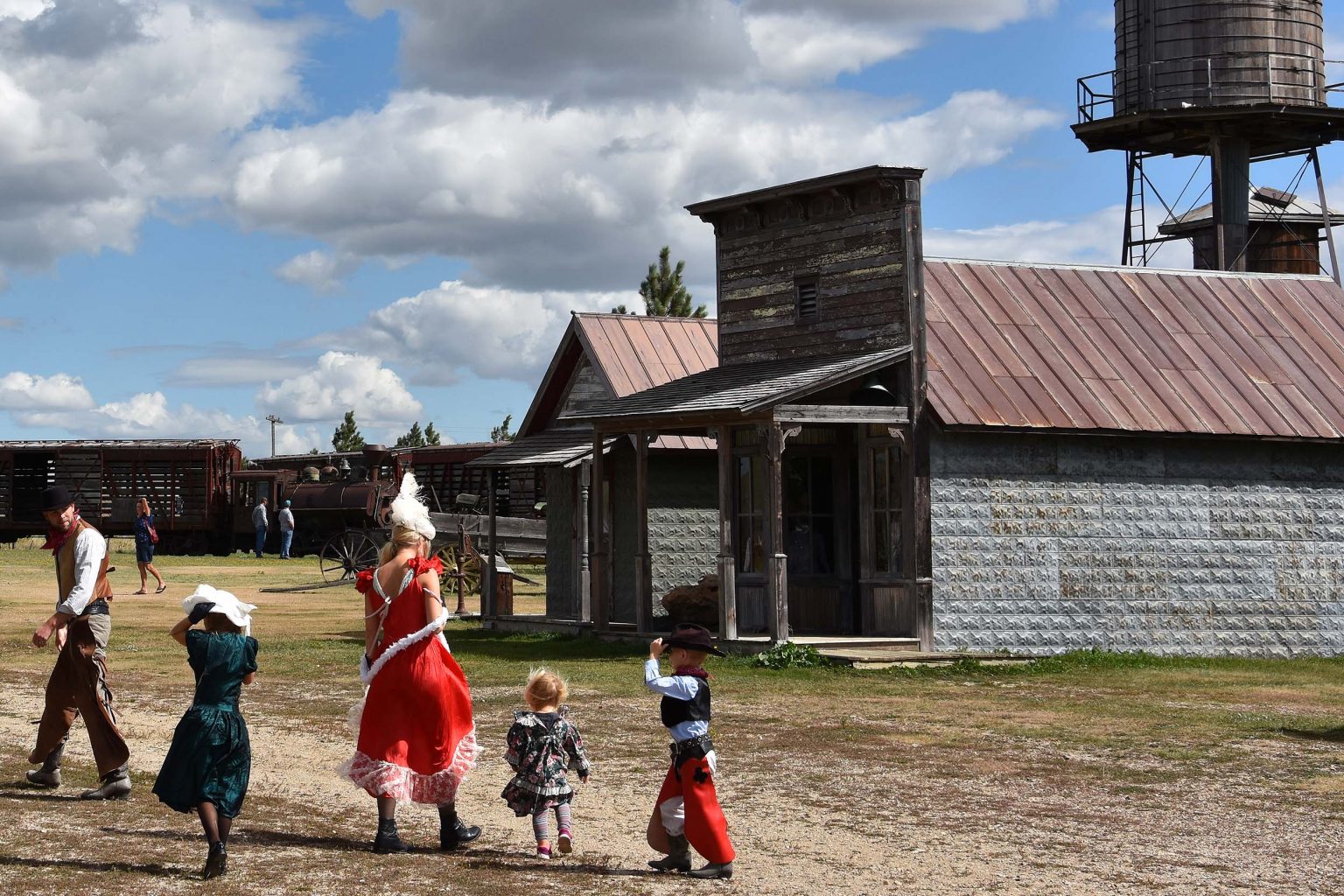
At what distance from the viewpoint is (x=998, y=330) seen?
20.1 metres

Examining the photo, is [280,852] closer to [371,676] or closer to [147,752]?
[371,676]

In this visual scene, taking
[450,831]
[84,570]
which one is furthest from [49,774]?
[450,831]

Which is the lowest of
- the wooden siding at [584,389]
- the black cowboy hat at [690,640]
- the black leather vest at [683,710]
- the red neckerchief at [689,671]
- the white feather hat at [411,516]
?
the black leather vest at [683,710]

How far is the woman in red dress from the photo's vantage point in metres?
8.07

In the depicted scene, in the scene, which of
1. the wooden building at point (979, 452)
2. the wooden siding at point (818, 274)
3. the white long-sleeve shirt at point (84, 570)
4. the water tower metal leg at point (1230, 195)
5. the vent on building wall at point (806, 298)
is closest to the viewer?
the white long-sleeve shirt at point (84, 570)

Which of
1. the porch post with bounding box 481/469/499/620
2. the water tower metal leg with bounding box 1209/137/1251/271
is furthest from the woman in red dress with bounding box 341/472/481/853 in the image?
the water tower metal leg with bounding box 1209/137/1251/271

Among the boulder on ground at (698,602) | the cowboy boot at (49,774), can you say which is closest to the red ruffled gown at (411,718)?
the cowboy boot at (49,774)

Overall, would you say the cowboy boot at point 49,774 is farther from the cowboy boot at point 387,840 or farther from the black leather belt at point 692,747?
the black leather belt at point 692,747

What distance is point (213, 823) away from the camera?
7.51 metres

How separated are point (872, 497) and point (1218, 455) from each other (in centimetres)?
416

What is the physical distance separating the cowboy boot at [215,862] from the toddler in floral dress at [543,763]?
1.32 metres

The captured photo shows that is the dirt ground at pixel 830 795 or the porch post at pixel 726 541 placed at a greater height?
the porch post at pixel 726 541

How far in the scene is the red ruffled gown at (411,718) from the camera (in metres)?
8.07

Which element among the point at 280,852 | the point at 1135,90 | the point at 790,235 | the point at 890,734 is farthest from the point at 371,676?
the point at 1135,90
